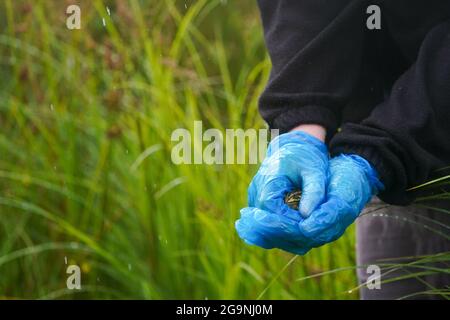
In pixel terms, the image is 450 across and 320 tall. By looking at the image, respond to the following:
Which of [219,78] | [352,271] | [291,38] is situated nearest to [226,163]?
[352,271]

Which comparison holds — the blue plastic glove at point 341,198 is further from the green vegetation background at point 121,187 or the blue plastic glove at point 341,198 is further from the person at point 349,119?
the green vegetation background at point 121,187

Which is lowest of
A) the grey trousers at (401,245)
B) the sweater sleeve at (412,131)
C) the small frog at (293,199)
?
the grey trousers at (401,245)

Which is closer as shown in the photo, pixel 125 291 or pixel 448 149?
pixel 448 149

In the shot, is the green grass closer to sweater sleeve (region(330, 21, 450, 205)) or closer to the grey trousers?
the grey trousers

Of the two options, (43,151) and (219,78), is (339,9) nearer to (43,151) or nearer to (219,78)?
(43,151)

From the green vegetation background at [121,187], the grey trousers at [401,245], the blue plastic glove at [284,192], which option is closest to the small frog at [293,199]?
the blue plastic glove at [284,192]

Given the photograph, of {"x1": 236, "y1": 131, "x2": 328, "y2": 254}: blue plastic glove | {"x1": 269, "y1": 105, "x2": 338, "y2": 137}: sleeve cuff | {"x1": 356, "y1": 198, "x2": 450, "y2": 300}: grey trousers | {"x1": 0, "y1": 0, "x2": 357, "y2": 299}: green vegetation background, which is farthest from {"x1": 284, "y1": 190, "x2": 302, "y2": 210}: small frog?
{"x1": 0, "y1": 0, "x2": 357, "y2": 299}: green vegetation background

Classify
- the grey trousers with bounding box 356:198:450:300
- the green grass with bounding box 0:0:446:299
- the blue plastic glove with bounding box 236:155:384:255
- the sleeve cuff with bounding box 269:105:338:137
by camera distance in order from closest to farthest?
the blue plastic glove with bounding box 236:155:384:255
the sleeve cuff with bounding box 269:105:338:137
the grey trousers with bounding box 356:198:450:300
the green grass with bounding box 0:0:446:299

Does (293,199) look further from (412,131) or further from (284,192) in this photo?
(412,131)
